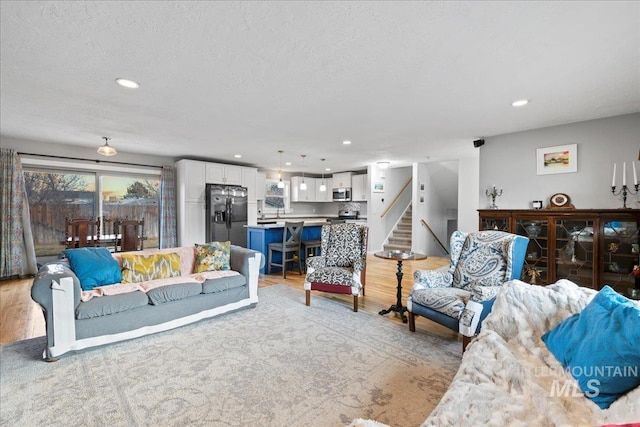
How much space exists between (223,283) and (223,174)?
13.4 feet

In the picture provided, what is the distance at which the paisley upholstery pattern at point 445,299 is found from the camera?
101 inches

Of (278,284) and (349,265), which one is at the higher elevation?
(349,265)

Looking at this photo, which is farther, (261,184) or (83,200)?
(261,184)

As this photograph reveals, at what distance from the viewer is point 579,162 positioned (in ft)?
13.0

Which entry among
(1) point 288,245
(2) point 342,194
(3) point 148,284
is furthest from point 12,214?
(2) point 342,194

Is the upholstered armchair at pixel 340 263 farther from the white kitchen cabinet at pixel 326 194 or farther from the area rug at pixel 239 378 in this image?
the white kitchen cabinet at pixel 326 194

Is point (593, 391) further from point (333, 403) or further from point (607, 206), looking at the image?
point (607, 206)

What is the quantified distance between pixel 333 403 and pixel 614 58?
3.26 meters

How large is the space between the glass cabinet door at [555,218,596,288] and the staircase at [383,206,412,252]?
13.2ft

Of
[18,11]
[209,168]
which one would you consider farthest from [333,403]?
[209,168]

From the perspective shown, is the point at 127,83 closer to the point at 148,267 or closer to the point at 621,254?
the point at 148,267

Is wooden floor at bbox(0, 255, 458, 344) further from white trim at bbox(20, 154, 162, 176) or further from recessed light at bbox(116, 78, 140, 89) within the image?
recessed light at bbox(116, 78, 140, 89)

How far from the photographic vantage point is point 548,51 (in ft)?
6.95

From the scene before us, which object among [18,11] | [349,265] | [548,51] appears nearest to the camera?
[18,11]
